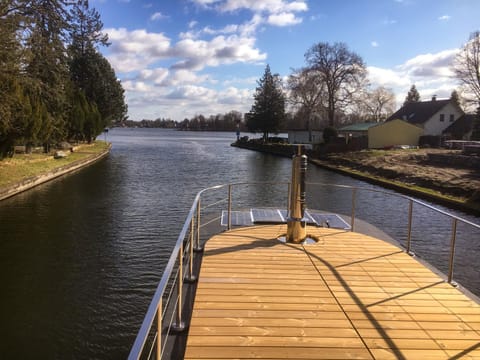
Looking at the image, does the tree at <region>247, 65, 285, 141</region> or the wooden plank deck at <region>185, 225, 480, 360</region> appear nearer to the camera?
the wooden plank deck at <region>185, 225, 480, 360</region>

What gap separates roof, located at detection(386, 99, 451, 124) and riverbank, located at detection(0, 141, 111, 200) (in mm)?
38513

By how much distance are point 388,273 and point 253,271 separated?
5.46 feet

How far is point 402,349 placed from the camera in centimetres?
314

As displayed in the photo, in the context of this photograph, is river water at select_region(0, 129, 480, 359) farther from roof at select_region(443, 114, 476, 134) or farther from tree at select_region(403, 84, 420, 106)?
tree at select_region(403, 84, 420, 106)

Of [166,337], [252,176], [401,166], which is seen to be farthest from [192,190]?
[166,337]

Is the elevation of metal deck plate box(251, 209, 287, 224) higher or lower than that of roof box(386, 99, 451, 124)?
lower

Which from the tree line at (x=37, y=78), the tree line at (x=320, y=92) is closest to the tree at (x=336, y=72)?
the tree line at (x=320, y=92)

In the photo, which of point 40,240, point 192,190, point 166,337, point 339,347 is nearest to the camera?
point 339,347

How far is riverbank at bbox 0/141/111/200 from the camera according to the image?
17492 millimetres

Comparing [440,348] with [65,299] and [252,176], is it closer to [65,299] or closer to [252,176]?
[65,299]

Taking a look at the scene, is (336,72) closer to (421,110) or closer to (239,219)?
(421,110)

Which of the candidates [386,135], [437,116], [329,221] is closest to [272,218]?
[329,221]

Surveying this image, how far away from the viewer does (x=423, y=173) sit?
24.3 m

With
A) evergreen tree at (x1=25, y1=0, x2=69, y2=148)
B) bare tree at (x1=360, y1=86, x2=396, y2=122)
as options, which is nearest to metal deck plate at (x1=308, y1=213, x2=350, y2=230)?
evergreen tree at (x1=25, y1=0, x2=69, y2=148)
